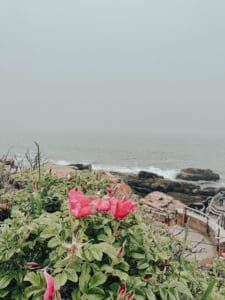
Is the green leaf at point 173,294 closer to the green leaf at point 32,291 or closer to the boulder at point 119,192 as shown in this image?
the green leaf at point 32,291

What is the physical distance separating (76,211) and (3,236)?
463 mm

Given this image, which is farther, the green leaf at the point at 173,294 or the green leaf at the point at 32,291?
the green leaf at the point at 173,294

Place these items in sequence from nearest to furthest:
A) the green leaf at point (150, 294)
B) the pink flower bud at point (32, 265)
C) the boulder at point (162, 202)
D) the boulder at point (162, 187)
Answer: the green leaf at point (150, 294) < the pink flower bud at point (32, 265) < the boulder at point (162, 202) < the boulder at point (162, 187)

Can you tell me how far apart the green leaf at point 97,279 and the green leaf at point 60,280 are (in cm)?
12

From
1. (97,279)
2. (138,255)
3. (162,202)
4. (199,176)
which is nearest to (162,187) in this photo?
(162,202)

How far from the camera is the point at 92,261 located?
1.42 m

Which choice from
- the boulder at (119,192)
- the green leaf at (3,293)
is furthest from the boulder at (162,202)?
the green leaf at (3,293)

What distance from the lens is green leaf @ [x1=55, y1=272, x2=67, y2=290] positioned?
4.11 ft

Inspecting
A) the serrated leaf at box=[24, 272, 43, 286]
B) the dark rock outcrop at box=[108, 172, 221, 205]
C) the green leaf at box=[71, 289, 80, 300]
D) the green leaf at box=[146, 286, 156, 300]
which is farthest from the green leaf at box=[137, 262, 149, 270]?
the dark rock outcrop at box=[108, 172, 221, 205]

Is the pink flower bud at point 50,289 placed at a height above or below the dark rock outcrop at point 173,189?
above

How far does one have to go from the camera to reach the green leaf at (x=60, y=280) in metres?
1.25

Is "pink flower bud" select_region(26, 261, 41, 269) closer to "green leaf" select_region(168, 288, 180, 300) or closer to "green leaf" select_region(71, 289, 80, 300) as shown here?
"green leaf" select_region(71, 289, 80, 300)

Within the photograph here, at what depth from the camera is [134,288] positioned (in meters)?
1.42

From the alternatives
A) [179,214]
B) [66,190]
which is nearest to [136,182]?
[179,214]
